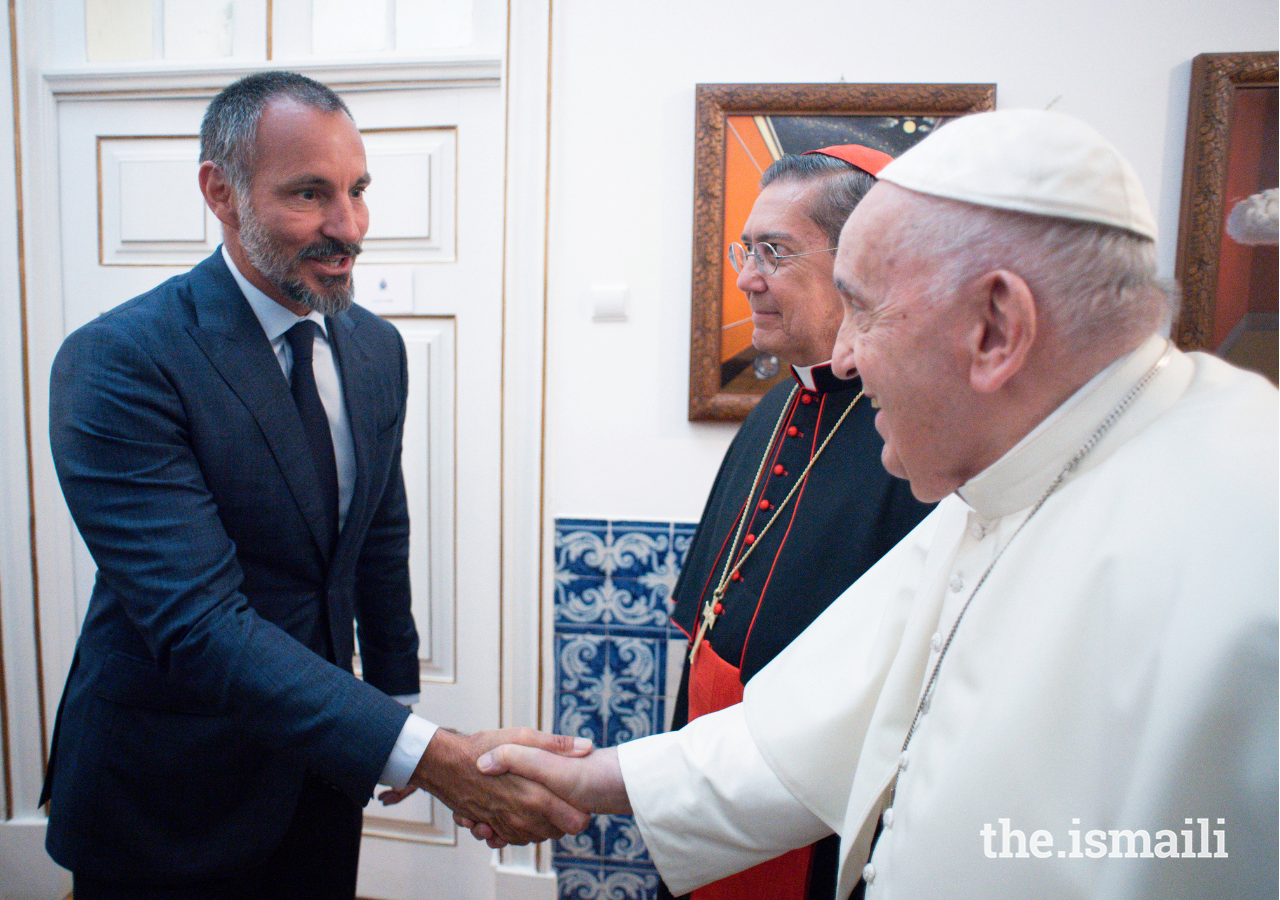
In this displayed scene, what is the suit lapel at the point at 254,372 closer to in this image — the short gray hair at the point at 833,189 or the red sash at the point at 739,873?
the red sash at the point at 739,873

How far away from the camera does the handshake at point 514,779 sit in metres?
1.26

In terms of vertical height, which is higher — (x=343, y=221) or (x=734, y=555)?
(x=343, y=221)

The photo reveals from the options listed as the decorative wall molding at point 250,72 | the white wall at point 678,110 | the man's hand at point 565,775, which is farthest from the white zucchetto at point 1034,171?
the decorative wall molding at point 250,72

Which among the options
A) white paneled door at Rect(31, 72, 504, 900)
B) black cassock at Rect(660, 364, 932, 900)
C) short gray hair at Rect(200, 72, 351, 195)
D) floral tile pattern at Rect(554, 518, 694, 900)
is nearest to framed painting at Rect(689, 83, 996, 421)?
black cassock at Rect(660, 364, 932, 900)

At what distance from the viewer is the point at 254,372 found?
127cm

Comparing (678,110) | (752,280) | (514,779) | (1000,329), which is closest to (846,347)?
(1000,329)

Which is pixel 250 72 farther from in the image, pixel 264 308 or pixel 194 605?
pixel 194 605

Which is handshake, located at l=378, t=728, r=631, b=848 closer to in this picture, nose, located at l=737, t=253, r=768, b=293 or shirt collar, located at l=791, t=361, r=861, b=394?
shirt collar, located at l=791, t=361, r=861, b=394

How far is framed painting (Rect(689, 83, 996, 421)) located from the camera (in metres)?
1.88

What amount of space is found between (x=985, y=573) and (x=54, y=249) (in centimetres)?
283

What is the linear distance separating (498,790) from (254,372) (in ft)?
2.97

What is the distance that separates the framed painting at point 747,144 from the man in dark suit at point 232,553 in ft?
3.06

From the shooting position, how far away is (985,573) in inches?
32.5

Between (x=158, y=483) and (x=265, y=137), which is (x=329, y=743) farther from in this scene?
(x=265, y=137)
